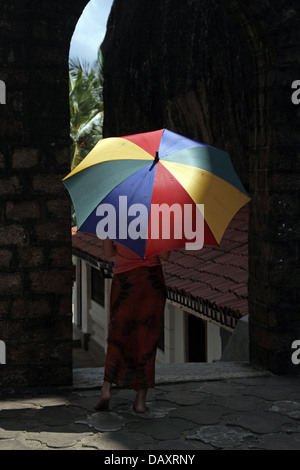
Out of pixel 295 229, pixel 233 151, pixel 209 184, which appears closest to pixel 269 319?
pixel 295 229

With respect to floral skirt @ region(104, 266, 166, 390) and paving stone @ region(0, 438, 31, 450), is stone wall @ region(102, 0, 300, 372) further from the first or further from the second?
paving stone @ region(0, 438, 31, 450)

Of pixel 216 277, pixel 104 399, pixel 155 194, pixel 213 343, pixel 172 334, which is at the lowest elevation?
pixel 172 334

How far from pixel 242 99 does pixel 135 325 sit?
20.2 ft

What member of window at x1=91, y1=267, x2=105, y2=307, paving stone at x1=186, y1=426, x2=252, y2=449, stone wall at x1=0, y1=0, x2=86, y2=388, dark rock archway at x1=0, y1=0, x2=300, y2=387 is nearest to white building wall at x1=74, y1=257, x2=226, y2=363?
window at x1=91, y1=267, x2=105, y2=307

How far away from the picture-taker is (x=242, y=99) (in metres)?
9.98

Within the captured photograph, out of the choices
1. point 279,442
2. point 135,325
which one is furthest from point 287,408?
point 135,325

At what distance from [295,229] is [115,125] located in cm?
1002

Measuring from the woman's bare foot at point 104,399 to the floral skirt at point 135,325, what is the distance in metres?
0.07

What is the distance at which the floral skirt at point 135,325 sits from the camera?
4.45 m

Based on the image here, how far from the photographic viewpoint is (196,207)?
3.79m

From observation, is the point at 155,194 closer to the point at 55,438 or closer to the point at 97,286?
the point at 55,438

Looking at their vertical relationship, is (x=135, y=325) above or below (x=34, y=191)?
below

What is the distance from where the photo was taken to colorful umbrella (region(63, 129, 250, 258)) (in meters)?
3.70

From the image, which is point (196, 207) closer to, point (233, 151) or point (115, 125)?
point (233, 151)
